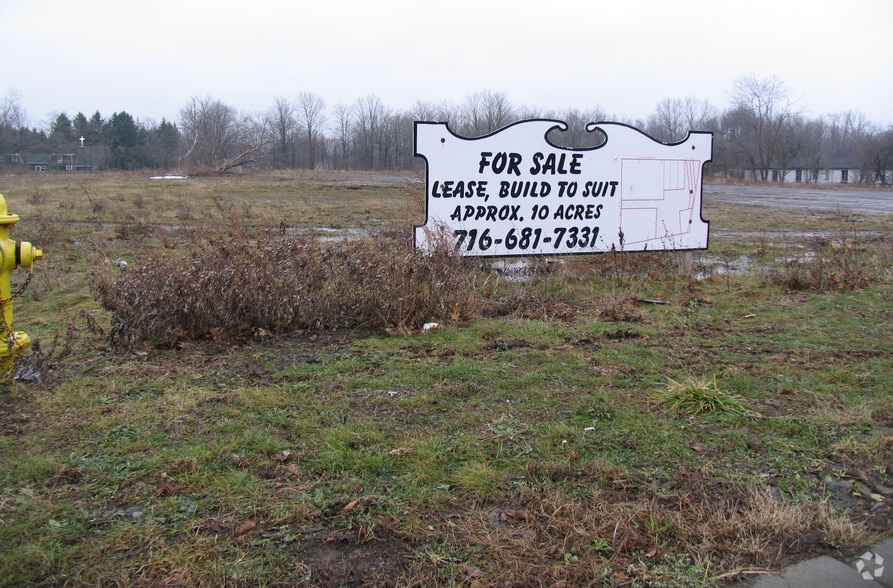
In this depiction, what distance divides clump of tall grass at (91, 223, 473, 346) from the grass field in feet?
0.43

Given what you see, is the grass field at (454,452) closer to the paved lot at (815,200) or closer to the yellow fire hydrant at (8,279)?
the yellow fire hydrant at (8,279)

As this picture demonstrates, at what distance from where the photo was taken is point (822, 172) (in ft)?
286

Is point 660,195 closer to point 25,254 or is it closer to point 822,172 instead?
point 25,254

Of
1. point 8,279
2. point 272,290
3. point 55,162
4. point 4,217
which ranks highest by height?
point 55,162

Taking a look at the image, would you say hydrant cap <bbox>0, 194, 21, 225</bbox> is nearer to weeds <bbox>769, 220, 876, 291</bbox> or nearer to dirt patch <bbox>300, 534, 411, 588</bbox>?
dirt patch <bbox>300, 534, 411, 588</bbox>

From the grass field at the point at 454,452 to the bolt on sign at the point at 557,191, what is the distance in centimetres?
186

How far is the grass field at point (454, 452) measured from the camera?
99.8 inches

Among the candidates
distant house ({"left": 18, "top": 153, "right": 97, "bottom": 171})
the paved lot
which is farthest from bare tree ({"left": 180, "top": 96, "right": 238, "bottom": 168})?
the paved lot

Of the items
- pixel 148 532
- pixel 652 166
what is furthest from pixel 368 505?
pixel 652 166

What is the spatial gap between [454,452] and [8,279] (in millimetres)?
3090

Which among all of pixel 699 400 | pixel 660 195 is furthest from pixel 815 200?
pixel 699 400

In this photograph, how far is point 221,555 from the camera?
8.21 feet

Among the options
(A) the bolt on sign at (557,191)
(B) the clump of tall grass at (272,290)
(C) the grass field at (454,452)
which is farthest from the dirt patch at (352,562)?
(A) the bolt on sign at (557,191)

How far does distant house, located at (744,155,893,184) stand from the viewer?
254 feet
